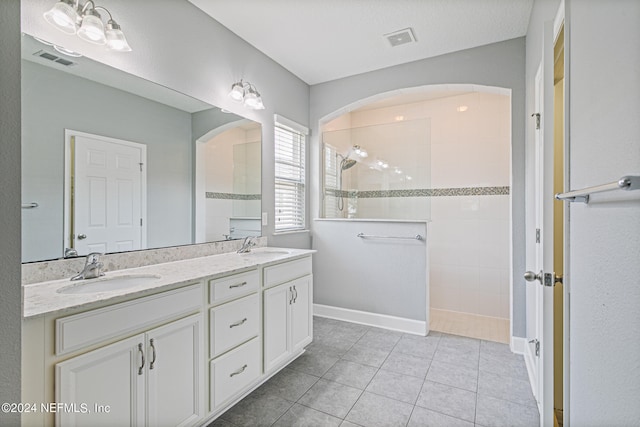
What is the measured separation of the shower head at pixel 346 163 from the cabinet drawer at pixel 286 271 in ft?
4.44

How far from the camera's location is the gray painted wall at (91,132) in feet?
4.78

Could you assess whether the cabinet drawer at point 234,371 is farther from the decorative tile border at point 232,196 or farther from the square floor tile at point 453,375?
the square floor tile at point 453,375

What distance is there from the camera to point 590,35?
90cm

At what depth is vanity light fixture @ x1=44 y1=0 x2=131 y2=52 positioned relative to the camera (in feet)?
4.83

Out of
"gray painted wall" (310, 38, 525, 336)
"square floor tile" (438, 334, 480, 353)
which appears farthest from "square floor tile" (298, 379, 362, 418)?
"gray painted wall" (310, 38, 525, 336)

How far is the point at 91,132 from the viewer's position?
1685mm

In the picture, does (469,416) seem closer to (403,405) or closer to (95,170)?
(403,405)

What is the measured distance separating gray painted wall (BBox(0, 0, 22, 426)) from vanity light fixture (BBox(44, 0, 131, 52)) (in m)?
0.87

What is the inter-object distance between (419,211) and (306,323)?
1.54 metres

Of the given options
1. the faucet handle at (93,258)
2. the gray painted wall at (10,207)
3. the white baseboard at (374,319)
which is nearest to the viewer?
the gray painted wall at (10,207)

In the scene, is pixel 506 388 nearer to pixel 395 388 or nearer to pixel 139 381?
pixel 395 388

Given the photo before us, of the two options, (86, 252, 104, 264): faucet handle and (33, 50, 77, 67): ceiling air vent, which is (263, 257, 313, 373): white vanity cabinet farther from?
(33, 50, 77, 67): ceiling air vent

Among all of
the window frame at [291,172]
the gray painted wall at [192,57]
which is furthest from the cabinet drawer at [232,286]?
the window frame at [291,172]

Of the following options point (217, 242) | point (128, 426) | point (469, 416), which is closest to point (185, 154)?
point (217, 242)
